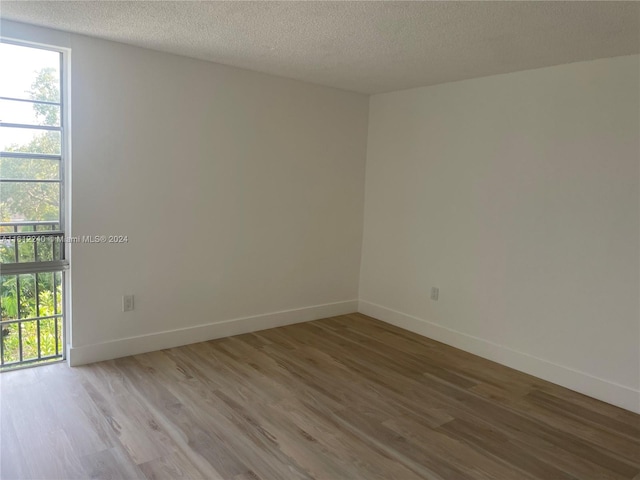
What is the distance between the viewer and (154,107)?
3465 millimetres

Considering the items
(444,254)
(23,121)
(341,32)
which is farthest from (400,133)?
(23,121)

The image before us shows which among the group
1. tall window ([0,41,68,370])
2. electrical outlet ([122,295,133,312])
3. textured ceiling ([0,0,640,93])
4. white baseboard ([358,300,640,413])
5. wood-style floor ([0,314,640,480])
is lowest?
wood-style floor ([0,314,640,480])

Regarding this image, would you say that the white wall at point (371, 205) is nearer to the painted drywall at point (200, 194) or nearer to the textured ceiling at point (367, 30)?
the painted drywall at point (200, 194)

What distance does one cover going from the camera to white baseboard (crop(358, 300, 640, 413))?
3096 mm

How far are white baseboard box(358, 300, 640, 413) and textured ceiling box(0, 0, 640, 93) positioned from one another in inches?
82.4

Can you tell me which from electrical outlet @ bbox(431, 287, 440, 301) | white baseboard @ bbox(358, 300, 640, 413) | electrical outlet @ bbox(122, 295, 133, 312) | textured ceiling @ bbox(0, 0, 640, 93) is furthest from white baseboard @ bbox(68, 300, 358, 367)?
textured ceiling @ bbox(0, 0, 640, 93)

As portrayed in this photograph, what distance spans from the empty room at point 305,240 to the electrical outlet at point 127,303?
0.15 ft

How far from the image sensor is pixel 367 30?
8.80 feet

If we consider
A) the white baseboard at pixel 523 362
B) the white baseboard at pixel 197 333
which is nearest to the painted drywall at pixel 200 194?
the white baseboard at pixel 197 333

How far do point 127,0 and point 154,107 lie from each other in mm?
1118

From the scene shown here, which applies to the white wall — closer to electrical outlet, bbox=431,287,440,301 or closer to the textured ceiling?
electrical outlet, bbox=431,287,440,301

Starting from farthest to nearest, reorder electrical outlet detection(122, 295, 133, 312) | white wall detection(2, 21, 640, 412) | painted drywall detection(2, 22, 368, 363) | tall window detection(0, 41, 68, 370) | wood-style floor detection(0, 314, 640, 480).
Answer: electrical outlet detection(122, 295, 133, 312) → painted drywall detection(2, 22, 368, 363) → white wall detection(2, 21, 640, 412) → tall window detection(0, 41, 68, 370) → wood-style floor detection(0, 314, 640, 480)

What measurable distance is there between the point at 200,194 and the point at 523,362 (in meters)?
2.77

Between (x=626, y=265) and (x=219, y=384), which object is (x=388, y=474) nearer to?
(x=219, y=384)
